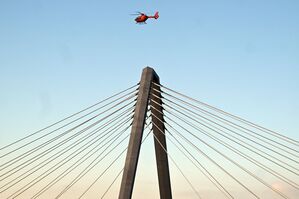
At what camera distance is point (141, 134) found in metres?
22.3

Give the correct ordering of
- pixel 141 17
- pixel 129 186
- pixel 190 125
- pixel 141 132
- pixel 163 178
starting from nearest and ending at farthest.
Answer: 1. pixel 129 186
2. pixel 141 132
3. pixel 190 125
4. pixel 163 178
5. pixel 141 17

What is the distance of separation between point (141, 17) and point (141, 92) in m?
12.0

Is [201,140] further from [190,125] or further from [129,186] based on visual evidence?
[129,186]

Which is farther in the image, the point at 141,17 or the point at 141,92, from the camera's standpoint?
the point at 141,17

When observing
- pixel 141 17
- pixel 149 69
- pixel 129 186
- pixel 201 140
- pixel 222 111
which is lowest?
pixel 129 186

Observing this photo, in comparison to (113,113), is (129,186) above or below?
below

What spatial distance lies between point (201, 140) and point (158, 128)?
2.83 m

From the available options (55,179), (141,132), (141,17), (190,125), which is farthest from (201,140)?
(141,17)

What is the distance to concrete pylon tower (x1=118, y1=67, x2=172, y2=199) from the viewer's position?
21.2m

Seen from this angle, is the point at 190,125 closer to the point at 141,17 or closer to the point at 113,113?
the point at 113,113

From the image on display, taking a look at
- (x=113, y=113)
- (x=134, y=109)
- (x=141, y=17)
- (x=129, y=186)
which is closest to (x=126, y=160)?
(x=129, y=186)

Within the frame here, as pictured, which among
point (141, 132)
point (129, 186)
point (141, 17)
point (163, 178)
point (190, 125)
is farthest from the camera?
point (141, 17)

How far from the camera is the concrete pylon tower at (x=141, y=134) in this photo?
21.2 m

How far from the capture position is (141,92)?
78.0ft
